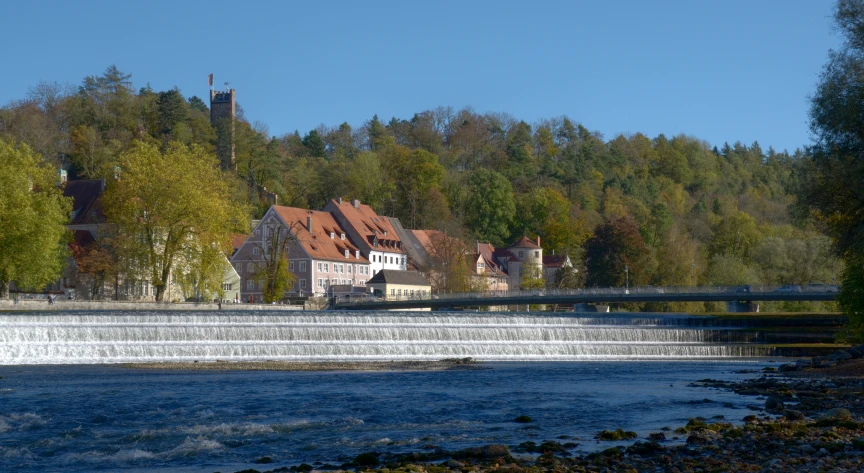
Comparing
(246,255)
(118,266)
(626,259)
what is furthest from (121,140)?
(626,259)

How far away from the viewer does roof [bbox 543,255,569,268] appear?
112m

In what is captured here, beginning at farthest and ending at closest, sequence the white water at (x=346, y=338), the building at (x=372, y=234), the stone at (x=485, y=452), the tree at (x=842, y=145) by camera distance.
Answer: the building at (x=372, y=234) < the white water at (x=346, y=338) < the tree at (x=842, y=145) < the stone at (x=485, y=452)

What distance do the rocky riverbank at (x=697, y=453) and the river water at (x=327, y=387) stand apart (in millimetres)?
981

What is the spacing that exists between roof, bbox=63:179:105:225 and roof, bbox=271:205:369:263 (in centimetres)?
1807

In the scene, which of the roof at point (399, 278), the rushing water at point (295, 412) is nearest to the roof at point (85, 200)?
the roof at point (399, 278)

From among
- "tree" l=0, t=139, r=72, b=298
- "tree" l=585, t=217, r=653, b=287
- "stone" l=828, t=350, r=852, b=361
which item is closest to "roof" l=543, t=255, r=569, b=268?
"tree" l=585, t=217, r=653, b=287

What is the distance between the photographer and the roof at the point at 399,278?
9144 cm

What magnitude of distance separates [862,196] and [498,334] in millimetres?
20343

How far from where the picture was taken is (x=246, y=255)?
9431cm

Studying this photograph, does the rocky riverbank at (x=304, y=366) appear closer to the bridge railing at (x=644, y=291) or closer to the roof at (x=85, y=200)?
the bridge railing at (x=644, y=291)

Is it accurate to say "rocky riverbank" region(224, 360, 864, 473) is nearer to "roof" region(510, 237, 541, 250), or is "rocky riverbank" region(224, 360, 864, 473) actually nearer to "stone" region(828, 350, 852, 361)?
"stone" region(828, 350, 852, 361)

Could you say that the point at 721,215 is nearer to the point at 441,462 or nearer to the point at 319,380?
the point at 319,380

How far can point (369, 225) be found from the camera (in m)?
104

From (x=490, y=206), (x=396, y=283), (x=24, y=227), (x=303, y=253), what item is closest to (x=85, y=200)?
(x=24, y=227)
